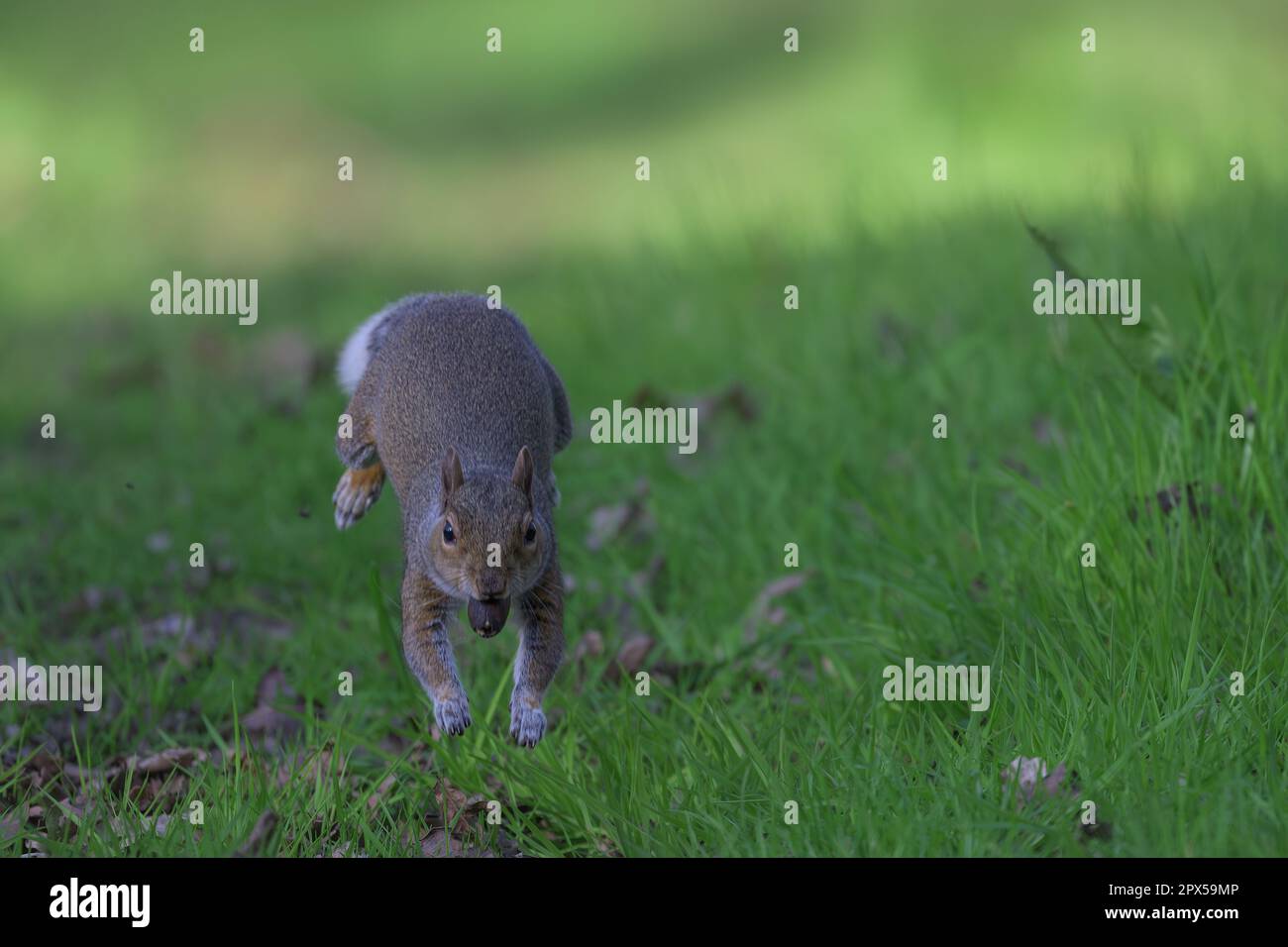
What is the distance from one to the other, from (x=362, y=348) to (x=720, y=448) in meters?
3.46

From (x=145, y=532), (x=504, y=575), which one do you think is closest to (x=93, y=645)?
(x=145, y=532)

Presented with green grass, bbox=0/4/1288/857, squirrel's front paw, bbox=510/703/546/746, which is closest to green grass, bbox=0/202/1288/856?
green grass, bbox=0/4/1288/857

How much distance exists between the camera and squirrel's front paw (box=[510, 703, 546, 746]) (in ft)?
10.5

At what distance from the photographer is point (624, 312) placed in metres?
8.91

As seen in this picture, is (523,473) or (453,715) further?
(453,715)

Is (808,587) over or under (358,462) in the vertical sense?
under

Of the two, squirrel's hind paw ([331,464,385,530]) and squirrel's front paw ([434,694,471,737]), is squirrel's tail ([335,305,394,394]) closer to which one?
squirrel's hind paw ([331,464,385,530])

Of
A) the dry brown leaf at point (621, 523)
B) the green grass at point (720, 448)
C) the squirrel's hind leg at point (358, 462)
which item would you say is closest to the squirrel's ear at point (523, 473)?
the squirrel's hind leg at point (358, 462)

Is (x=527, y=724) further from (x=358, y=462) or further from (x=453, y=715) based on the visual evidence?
(x=358, y=462)

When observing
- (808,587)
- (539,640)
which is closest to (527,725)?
(539,640)

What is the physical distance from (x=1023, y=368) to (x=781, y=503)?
1.46 m

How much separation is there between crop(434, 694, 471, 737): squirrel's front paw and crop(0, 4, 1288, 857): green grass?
1.88 ft

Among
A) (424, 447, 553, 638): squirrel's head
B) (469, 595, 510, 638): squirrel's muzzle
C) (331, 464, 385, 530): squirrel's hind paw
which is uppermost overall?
(331, 464, 385, 530): squirrel's hind paw

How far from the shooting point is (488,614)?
9.30ft
